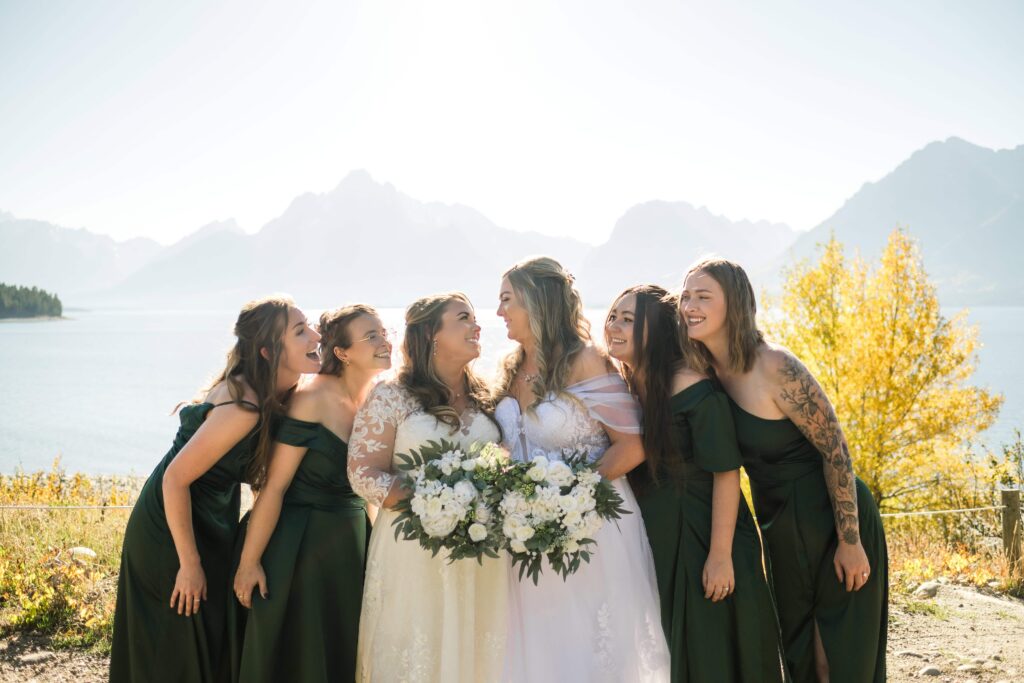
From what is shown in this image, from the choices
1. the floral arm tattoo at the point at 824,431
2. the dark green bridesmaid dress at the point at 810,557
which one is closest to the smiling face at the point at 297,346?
the dark green bridesmaid dress at the point at 810,557

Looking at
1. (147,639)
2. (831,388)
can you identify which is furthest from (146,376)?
(147,639)

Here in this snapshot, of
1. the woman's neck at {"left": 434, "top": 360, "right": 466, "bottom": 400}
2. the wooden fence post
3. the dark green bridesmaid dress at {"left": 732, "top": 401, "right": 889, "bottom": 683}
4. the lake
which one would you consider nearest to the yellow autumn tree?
the lake

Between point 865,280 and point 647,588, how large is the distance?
17.3 metres

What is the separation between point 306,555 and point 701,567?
2.20 m

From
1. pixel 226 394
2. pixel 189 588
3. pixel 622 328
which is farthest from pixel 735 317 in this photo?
pixel 189 588

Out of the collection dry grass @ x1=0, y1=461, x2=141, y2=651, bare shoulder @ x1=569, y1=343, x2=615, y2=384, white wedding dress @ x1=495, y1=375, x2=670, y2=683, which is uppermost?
bare shoulder @ x1=569, y1=343, x2=615, y2=384

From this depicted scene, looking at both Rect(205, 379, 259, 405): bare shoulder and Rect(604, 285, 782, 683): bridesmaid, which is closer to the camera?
Rect(604, 285, 782, 683): bridesmaid

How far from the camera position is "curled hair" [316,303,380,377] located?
4426 mm

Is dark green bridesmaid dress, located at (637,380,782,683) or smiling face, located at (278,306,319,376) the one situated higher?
smiling face, located at (278,306,319,376)

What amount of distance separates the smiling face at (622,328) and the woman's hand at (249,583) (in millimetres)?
2359

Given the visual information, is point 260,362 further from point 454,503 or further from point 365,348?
point 454,503

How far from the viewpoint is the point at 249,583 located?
4.00m

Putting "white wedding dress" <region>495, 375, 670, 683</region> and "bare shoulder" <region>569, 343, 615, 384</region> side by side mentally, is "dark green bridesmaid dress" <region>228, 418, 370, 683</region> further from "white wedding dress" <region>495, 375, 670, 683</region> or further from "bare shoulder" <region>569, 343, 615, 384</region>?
"bare shoulder" <region>569, 343, 615, 384</region>

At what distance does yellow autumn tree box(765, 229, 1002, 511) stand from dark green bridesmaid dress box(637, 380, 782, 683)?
14.9 m
